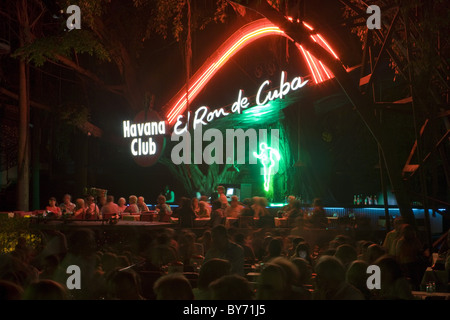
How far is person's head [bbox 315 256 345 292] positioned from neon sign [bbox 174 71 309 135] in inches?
464

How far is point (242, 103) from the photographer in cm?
1922

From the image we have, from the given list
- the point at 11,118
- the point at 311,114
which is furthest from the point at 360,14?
the point at 11,118

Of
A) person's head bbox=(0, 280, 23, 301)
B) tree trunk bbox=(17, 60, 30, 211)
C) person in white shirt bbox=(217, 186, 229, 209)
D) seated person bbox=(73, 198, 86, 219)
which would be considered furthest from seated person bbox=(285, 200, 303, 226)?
person's head bbox=(0, 280, 23, 301)

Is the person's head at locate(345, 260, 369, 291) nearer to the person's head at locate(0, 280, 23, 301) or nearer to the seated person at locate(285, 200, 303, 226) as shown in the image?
the person's head at locate(0, 280, 23, 301)

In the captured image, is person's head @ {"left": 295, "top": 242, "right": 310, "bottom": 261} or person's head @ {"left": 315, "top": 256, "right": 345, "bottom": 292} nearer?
person's head @ {"left": 315, "top": 256, "right": 345, "bottom": 292}

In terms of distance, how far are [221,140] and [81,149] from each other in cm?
946

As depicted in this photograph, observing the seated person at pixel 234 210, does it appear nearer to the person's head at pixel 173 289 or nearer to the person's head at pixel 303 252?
the person's head at pixel 303 252

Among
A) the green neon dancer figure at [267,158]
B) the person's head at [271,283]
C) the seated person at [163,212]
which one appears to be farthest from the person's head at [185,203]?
the person's head at [271,283]

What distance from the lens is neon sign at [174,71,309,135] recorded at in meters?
16.9

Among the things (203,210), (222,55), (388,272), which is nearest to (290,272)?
(388,272)

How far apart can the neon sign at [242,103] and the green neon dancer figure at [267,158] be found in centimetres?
263

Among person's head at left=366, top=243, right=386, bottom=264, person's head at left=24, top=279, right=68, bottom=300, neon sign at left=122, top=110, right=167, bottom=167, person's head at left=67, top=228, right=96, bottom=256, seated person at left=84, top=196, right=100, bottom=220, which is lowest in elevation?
person's head at left=366, top=243, right=386, bottom=264

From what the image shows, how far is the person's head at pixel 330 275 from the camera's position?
5375mm
